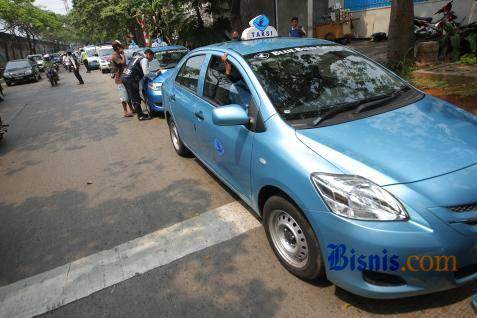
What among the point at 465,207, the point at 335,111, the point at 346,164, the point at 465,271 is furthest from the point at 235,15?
the point at 465,271

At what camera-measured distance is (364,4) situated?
14578 millimetres

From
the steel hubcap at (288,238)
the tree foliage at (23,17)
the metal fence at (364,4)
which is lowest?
the steel hubcap at (288,238)

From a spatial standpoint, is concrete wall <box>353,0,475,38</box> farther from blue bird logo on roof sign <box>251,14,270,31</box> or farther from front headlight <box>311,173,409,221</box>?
front headlight <box>311,173,409,221</box>

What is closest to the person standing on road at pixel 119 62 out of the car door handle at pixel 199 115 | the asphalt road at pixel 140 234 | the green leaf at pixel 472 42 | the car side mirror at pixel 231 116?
the asphalt road at pixel 140 234

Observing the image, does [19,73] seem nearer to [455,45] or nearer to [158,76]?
[158,76]

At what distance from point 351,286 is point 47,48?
3877 inches

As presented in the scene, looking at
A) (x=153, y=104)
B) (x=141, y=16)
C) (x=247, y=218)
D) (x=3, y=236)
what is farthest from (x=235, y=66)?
(x=141, y=16)

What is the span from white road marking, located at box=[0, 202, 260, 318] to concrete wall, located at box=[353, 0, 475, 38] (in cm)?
1143

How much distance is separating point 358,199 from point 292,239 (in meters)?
0.80

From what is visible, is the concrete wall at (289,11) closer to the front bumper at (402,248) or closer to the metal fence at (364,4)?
the metal fence at (364,4)

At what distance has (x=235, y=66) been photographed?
3.43 meters

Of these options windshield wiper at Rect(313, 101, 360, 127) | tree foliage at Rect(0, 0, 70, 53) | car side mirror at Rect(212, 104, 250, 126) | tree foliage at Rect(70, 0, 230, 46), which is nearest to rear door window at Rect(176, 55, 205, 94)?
car side mirror at Rect(212, 104, 250, 126)

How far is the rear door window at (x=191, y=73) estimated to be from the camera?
14.1 ft

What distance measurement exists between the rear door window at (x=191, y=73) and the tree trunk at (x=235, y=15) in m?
7.17
